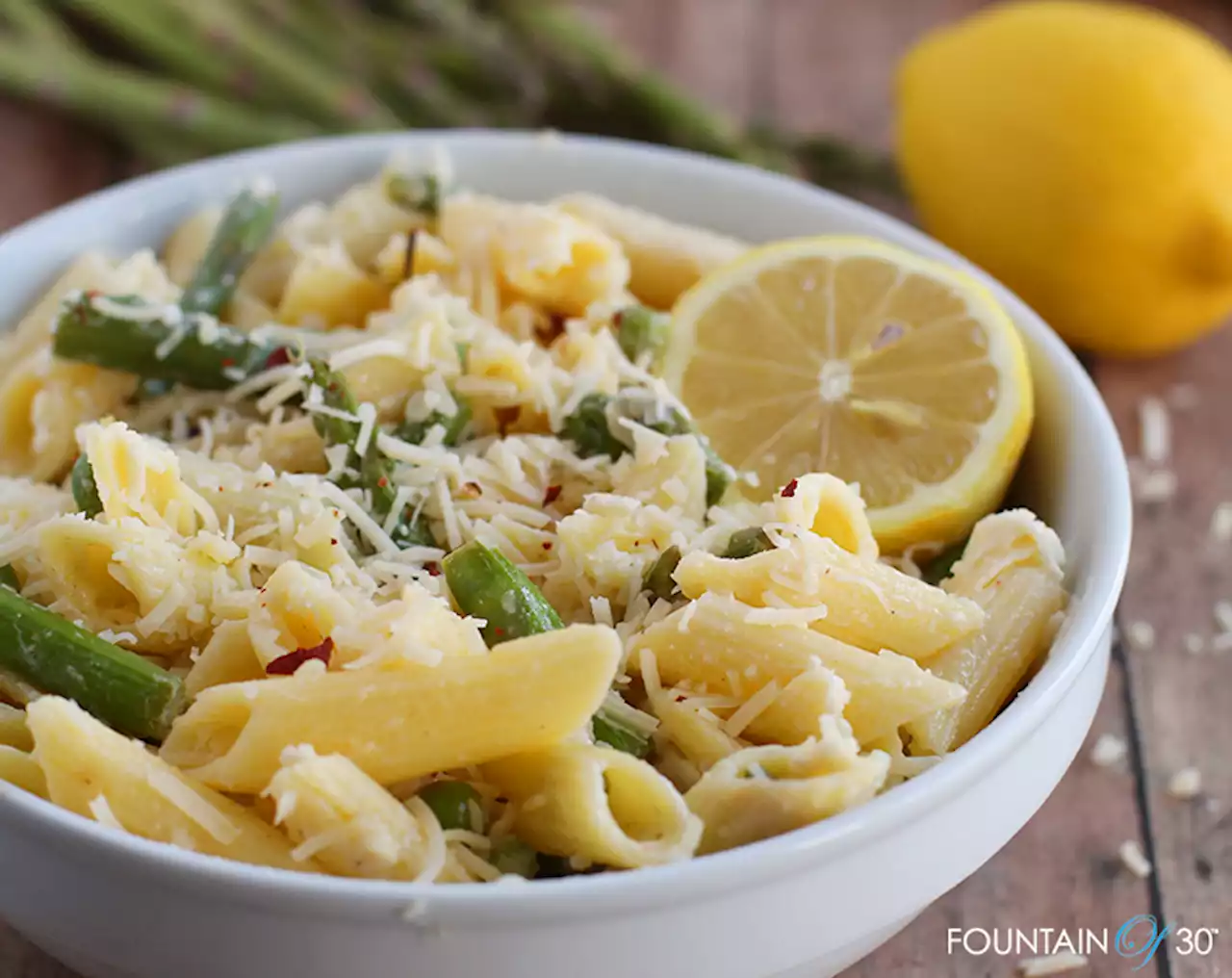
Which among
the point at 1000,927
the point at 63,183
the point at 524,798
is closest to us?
the point at 524,798

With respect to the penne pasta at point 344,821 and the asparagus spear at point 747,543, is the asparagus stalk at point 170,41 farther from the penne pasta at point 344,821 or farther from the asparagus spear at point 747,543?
the penne pasta at point 344,821

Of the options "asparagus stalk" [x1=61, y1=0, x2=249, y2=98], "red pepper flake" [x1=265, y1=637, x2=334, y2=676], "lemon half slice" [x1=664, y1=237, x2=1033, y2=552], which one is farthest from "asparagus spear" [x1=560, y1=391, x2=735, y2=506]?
"asparagus stalk" [x1=61, y1=0, x2=249, y2=98]

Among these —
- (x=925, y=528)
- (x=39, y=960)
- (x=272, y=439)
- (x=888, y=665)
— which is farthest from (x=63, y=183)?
(x=888, y=665)

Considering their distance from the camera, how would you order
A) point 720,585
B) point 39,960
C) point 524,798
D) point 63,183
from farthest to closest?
point 63,183 < point 39,960 < point 720,585 < point 524,798

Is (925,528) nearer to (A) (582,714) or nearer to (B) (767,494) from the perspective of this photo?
(B) (767,494)

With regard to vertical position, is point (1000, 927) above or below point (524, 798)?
below

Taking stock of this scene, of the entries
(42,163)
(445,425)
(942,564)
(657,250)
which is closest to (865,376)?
(942,564)

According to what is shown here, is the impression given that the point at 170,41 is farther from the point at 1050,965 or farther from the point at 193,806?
the point at 1050,965

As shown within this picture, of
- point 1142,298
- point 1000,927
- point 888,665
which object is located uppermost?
point 888,665
